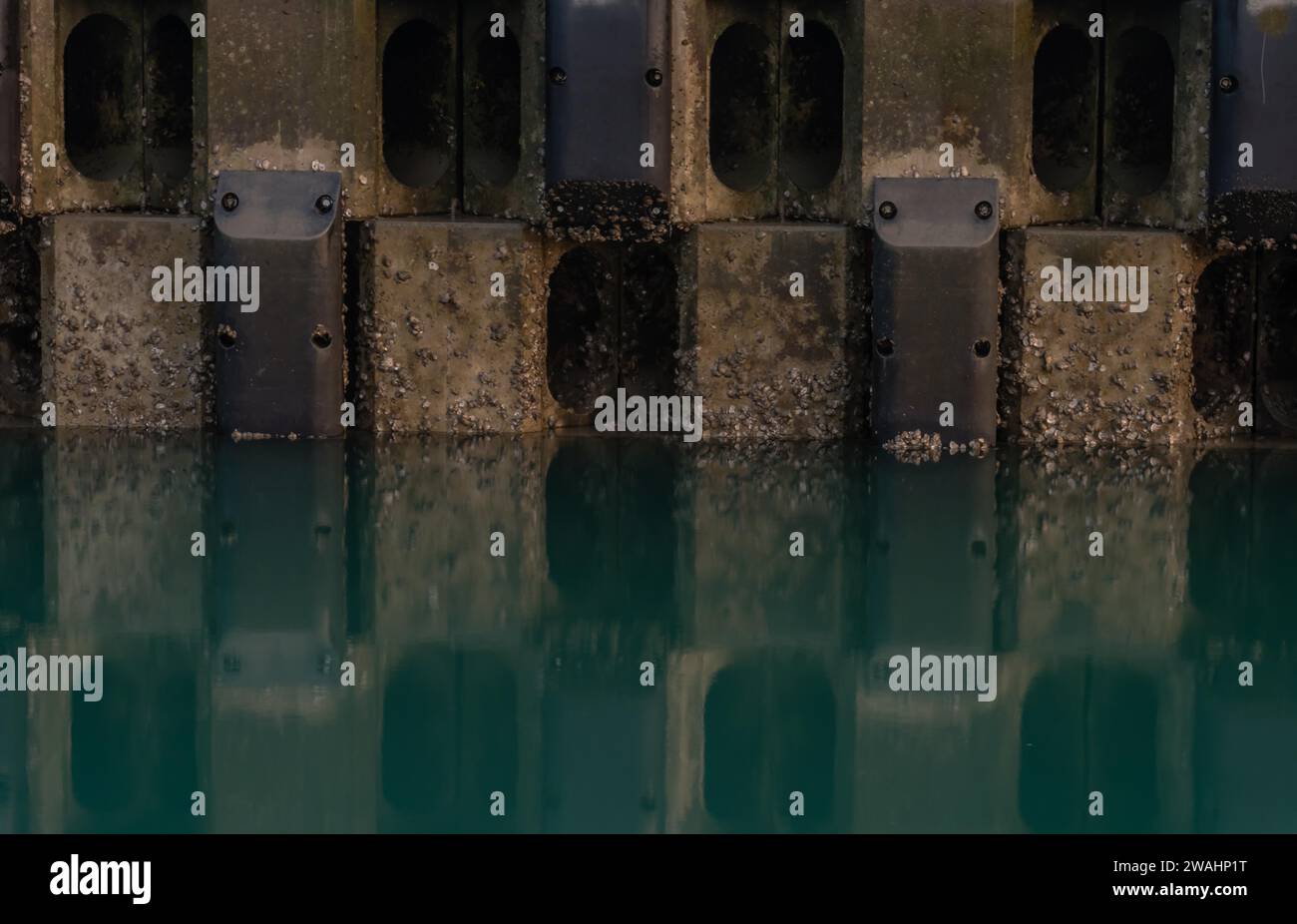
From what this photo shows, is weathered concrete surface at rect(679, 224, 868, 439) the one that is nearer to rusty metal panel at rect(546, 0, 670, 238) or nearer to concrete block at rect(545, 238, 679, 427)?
rusty metal panel at rect(546, 0, 670, 238)

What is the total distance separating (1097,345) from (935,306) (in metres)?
0.89

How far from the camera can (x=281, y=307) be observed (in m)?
Result: 10.9

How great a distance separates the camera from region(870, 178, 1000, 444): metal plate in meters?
10.8

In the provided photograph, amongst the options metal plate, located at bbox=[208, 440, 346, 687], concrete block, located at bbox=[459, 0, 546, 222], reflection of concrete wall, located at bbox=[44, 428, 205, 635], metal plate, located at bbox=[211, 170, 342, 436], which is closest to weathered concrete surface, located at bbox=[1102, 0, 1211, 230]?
concrete block, located at bbox=[459, 0, 546, 222]

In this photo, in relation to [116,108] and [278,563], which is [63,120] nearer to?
[116,108]

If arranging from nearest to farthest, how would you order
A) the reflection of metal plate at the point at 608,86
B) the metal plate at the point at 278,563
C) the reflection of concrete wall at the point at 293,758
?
1. the reflection of concrete wall at the point at 293,758
2. the metal plate at the point at 278,563
3. the reflection of metal plate at the point at 608,86

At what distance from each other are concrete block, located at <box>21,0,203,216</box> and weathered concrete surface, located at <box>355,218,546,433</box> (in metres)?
1.09

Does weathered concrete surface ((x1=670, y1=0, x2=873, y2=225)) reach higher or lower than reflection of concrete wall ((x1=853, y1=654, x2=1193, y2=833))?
higher

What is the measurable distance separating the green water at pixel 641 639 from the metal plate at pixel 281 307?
49 centimetres

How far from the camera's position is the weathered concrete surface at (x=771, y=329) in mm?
11172

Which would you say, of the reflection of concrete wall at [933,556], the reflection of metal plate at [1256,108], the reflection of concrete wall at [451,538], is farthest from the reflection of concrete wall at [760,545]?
the reflection of metal plate at [1256,108]

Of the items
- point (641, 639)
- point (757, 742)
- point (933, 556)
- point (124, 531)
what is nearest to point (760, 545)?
point (933, 556)

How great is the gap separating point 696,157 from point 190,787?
645 cm

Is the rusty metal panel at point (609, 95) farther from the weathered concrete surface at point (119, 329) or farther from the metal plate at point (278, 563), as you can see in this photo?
the weathered concrete surface at point (119, 329)
